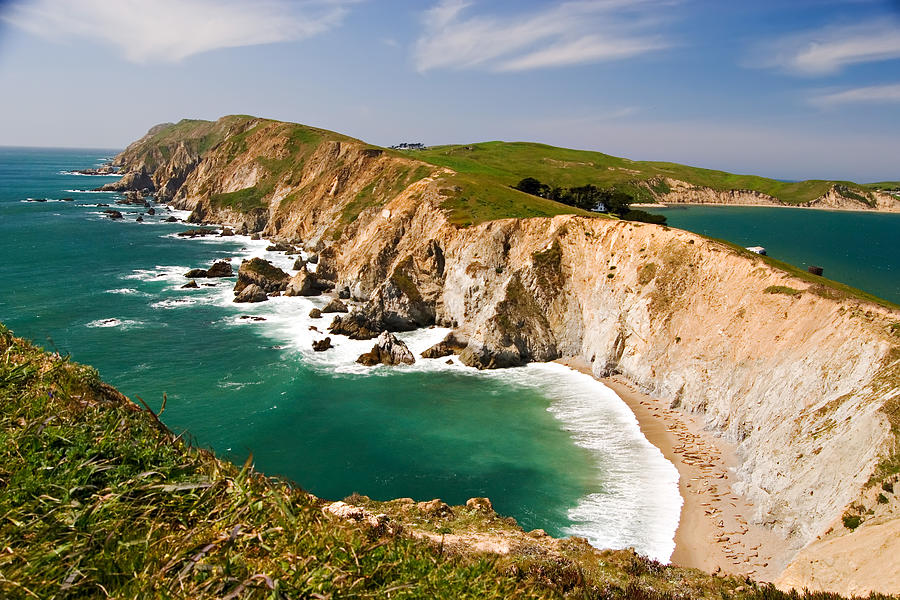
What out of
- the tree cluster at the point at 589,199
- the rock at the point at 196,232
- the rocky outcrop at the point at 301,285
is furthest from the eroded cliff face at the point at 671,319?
the rock at the point at 196,232

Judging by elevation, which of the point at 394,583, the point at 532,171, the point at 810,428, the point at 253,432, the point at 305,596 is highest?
the point at 532,171

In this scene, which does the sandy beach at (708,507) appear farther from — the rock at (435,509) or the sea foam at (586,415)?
the rock at (435,509)

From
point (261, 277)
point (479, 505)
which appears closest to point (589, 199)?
point (261, 277)

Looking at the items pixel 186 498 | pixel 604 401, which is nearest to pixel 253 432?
pixel 604 401

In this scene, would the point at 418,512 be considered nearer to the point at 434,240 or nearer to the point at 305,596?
the point at 305,596

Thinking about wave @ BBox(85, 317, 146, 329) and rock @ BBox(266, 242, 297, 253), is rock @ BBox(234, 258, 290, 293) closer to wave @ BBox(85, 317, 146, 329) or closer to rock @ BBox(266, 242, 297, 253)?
wave @ BBox(85, 317, 146, 329)

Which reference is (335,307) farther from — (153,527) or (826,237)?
(826,237)
